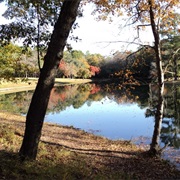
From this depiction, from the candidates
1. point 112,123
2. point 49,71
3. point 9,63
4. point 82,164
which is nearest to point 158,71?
point 82,164

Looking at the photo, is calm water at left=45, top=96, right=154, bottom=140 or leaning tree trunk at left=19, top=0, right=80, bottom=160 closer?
leaning tree trunk at left=19, top=0, right=80, bottom=160

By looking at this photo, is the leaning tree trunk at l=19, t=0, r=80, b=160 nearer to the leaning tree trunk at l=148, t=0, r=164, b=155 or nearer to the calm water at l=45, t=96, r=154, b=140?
the leaning tree trunk at l=148, t=0, r=164, b=155

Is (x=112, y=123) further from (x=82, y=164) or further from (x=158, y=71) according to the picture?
(x=82, y=164)

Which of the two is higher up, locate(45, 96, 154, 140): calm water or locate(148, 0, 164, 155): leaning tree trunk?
locate(148, 0, 164, 155): leaning tree trunk

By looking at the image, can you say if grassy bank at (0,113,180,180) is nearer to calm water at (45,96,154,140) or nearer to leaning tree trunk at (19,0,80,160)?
leaning tree trunk at (19,0,80,160)

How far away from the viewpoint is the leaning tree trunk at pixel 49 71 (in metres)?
5.36

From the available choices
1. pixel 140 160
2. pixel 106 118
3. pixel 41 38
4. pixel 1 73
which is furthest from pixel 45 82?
pixel 106 118

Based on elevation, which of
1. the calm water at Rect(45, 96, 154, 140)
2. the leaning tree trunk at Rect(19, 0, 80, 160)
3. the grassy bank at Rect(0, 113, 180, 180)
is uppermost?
the leaning tree trunk at Rect(19, 0, 80, 160)

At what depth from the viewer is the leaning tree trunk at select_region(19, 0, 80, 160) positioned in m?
5.36

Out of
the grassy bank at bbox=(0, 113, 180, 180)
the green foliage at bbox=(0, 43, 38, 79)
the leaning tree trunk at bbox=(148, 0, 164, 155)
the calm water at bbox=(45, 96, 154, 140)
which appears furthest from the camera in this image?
the calm water at bbox=(45, 96, 154, 140)

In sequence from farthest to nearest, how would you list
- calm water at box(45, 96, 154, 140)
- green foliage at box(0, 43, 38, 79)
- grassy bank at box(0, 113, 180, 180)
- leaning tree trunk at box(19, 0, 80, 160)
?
calm water at box(45, 96, 154, 140), green foliage at box(0, 43, 38, 79), leaning tree trunk at box(19, 0, 80, 160), grassy bank at box(0, 113, 180, 180)

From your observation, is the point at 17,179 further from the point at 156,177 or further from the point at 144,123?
the point at 144,123

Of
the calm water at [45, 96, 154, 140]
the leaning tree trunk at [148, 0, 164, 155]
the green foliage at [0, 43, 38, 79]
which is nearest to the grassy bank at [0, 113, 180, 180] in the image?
the leaning tree trunk at [148, 0, 164, 155]

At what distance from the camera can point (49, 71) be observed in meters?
5.49
